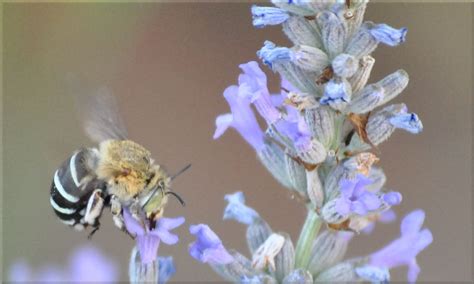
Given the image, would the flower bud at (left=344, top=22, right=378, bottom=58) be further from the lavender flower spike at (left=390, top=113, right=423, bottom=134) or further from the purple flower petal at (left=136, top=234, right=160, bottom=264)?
the purple flower petal at (left=136, top=234, right=160, bottom=264)

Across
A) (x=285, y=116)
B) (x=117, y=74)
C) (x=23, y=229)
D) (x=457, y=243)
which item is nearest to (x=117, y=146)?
(x=285, y=116)

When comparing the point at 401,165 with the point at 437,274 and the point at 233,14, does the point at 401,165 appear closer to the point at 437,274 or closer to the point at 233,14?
the point at 437,274

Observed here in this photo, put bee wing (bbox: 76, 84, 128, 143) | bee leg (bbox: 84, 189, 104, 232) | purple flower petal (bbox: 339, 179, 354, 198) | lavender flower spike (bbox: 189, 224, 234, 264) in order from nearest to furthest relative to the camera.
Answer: purple flower petal (bbox: 339, 179, 354, 198)
lavender flower spike (bbox: 189, 224, 234, 264)
bee leg (bbox: 84, 189, 104, 232)
bee wing (bbox: 76, 84, 128, 143)

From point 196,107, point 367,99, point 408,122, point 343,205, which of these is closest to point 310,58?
point 367,99

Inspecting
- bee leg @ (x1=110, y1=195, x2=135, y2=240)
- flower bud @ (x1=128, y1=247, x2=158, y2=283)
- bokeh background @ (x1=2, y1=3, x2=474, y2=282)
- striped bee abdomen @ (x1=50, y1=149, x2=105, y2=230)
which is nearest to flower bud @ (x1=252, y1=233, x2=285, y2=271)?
flower bud @ (x1=128, y1=247, x2=158, y2=283)

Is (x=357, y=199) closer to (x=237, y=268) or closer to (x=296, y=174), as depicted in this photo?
(x=296, y=174)

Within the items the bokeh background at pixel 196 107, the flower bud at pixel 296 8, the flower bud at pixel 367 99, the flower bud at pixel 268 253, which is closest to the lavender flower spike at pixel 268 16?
the flower bud at pixel 296 8
